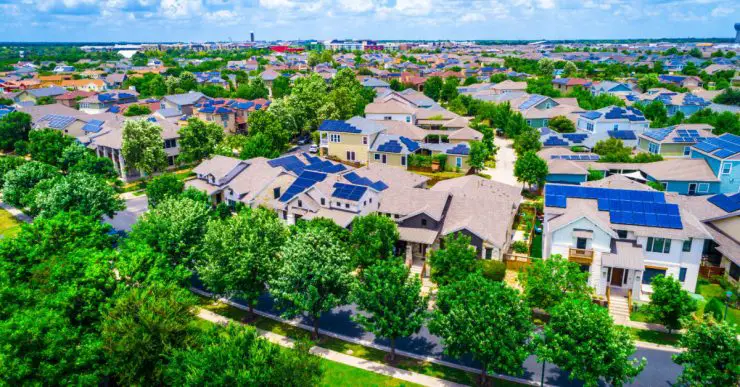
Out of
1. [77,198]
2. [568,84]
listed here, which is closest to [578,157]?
[77,198]

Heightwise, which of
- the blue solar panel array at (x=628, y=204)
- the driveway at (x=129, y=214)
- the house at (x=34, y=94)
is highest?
the house at (x=34, y=94)

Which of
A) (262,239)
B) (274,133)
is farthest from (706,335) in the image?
(274,133)

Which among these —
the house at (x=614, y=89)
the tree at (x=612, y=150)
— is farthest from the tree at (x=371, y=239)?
the house at (x=614, y=89)

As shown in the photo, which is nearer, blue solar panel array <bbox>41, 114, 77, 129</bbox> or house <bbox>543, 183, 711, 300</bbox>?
house <bbox>543, 183, 711, 300</bbox>

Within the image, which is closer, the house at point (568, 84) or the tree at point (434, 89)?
the tree at point (434, 89)

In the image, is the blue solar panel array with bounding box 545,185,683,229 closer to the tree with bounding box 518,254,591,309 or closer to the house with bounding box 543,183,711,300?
the house with bounding box 543,183,711,300

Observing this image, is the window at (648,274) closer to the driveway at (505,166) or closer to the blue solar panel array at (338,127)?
the driveway at (505,166)

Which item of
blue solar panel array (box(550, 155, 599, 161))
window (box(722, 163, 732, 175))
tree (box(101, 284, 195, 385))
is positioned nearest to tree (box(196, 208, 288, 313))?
tree (box(101, 284, 195, 385))
